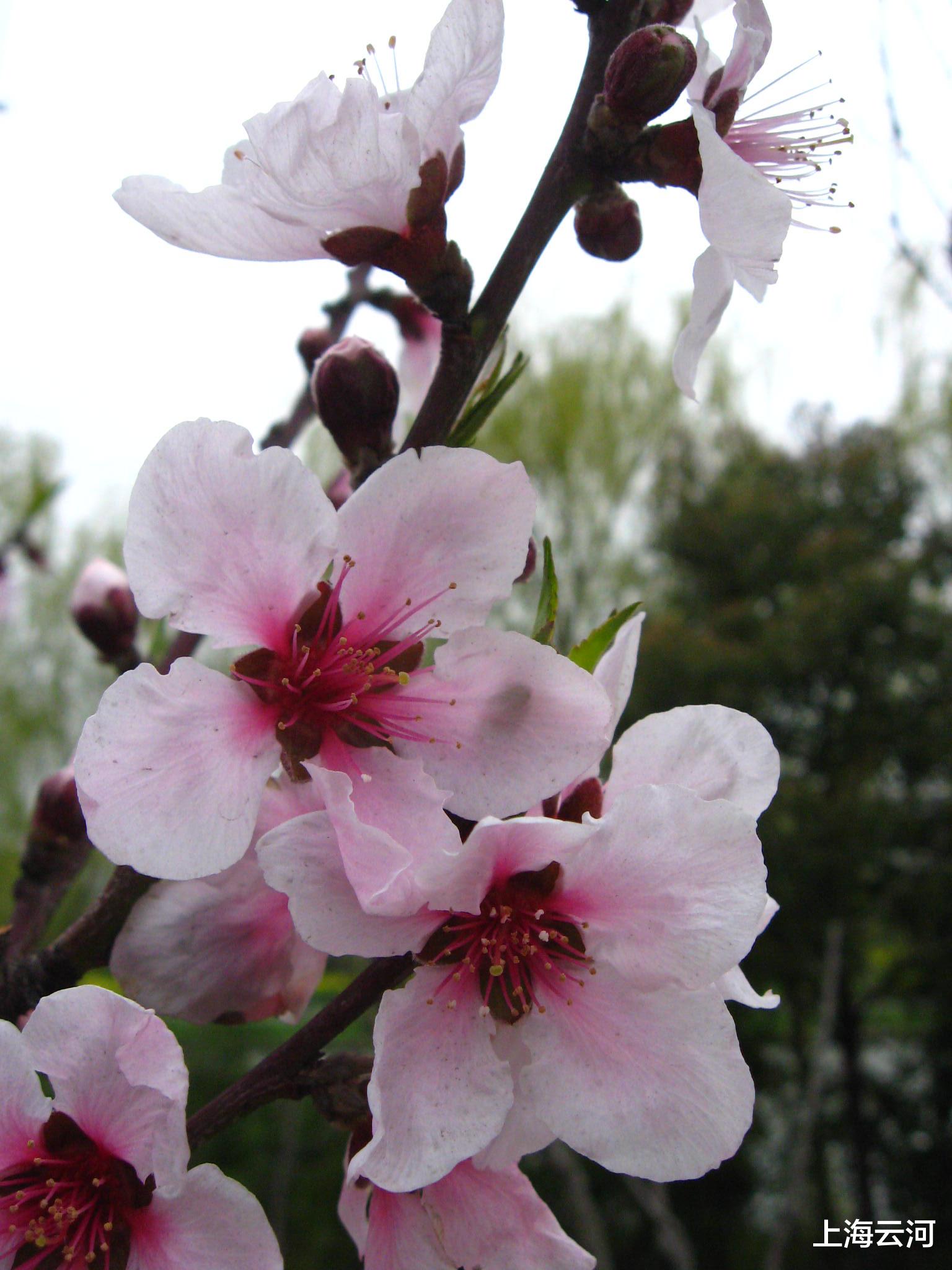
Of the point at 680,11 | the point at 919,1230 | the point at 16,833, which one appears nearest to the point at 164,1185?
the point at 680,11

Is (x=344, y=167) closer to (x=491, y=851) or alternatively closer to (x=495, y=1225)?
(x=491, y=851)

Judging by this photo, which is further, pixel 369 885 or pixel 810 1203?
pixel 810 1203

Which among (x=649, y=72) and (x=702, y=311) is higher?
(x=649, y=72)

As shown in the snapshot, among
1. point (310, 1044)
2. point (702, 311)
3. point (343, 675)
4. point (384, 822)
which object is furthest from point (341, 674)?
point (702, 311)

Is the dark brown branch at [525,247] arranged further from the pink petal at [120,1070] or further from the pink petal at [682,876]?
the pink petal at [120,1070]

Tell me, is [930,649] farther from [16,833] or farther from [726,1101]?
[726,1101]

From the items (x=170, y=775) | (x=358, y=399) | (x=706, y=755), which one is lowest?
(x=706, y=755)
